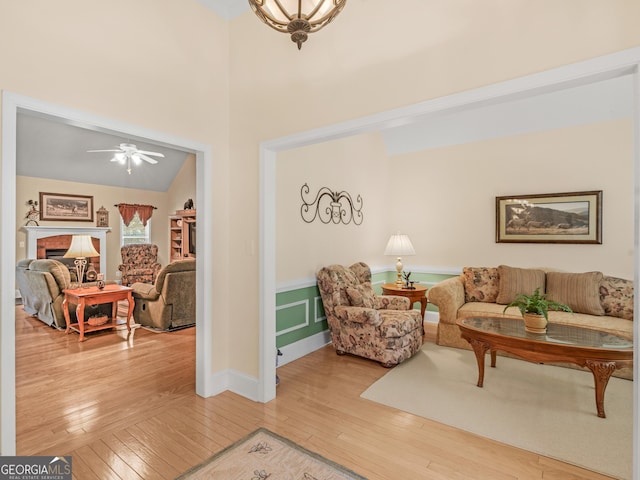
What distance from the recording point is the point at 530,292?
4078mm

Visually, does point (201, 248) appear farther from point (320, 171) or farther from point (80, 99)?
point (320, 171)

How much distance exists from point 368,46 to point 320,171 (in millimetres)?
2066

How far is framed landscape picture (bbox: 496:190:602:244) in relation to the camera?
13.5ft

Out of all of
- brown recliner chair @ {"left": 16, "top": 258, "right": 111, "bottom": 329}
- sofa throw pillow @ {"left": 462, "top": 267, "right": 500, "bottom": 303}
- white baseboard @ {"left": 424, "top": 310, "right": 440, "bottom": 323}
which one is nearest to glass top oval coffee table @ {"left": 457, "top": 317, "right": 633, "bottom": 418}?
sofa throw pillow @ {"left": 462, "top": 267, "right": 500, "bottom": 303}

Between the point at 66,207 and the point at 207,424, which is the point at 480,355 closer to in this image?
the point at 207,424

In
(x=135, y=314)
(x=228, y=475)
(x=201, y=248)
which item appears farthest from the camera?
(x=135, y=314)

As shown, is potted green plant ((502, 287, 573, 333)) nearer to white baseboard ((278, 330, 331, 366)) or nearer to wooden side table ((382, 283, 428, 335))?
wooden side table ((382, 283, 428, 335))

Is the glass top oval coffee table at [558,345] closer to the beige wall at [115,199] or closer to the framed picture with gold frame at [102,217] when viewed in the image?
the beige wall at [115,199]

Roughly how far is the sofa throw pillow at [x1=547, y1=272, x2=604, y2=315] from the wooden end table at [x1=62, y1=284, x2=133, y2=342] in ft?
19.0

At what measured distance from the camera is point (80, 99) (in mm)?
2133

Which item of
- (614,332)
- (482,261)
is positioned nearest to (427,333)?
(482,261)

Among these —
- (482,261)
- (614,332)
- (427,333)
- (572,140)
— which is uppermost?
(572,140)

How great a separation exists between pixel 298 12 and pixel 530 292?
4.17m

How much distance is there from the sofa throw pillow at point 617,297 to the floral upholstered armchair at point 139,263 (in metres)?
9.40
